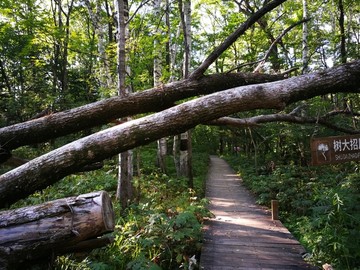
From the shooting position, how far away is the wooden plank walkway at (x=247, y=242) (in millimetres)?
5051

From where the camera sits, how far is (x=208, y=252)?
18.2 feet

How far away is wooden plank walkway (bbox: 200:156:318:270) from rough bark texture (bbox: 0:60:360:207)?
8.88ft

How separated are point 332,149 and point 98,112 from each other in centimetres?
407

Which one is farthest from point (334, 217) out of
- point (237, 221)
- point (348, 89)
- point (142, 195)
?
point (142, 195)

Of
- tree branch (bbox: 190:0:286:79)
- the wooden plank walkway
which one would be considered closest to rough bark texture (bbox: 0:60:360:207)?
tree branch (bbox: 190:0:286:79)

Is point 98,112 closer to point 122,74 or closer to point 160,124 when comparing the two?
point 122,74

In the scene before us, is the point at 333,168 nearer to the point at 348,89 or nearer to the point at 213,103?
the point at 348,89

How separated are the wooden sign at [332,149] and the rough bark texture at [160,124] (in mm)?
787

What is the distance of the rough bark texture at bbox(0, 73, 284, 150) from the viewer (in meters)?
5.14

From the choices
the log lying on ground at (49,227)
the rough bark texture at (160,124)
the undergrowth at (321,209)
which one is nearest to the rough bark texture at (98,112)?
the rough bark texture at (160,124)

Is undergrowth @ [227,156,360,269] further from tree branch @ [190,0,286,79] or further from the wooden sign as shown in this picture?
tree branch @ [190,0,286,79]

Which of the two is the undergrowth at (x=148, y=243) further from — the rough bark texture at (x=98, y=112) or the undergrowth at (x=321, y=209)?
the undergrowth at (x=321, y=209)

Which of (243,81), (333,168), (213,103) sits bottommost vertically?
(333,168)

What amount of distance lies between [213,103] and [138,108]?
1.73m
